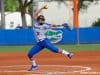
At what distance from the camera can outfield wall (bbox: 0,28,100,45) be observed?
132 feet

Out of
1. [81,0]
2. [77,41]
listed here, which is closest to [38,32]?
[77,41]

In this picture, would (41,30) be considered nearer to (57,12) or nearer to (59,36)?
(59,36)

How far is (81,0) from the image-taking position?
62.9m


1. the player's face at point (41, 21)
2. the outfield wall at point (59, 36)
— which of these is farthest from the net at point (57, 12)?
the player's face at point (41, 21)

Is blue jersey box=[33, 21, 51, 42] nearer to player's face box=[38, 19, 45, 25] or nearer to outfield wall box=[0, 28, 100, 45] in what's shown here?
player's face box=[38, 19, 45, 25]

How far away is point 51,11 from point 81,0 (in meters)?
4.89

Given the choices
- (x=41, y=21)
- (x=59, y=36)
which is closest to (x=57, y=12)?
(x=59, y=36)

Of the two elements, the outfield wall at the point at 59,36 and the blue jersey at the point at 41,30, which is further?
the outfield wall at the point at 59,36

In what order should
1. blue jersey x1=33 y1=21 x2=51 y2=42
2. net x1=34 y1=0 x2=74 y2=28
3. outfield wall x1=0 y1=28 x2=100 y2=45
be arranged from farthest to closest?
net x1=34 y1=0 x2=74 y2=28
outfield wall x1=0 y1=28 x2=100 y2=45
blue jersey x1=33 y1=21 x2=51 y2=42

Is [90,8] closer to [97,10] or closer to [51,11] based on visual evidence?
[97,10]

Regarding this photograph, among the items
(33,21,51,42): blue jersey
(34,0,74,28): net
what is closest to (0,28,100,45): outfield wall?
(33,21,51,42): blue jersey

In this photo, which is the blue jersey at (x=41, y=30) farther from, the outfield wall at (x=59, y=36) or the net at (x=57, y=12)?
the net at (x=57, y=12)

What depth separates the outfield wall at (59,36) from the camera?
40.2 m

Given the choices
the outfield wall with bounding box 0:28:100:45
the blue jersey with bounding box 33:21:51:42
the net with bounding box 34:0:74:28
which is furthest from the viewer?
the net with bounding box 34:0:74:28
